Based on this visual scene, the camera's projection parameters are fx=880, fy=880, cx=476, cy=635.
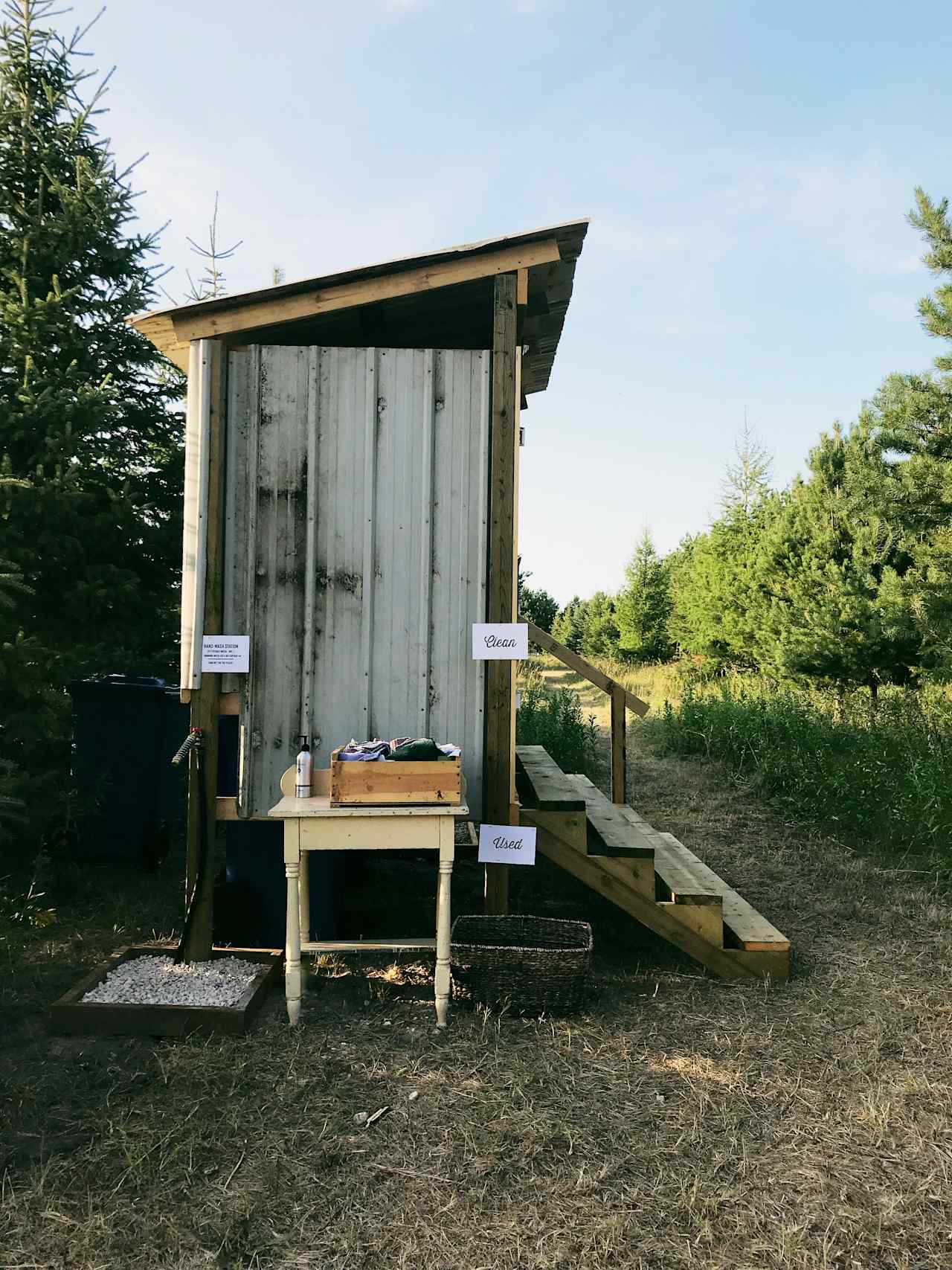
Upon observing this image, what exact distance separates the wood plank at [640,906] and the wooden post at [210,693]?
1.60 m

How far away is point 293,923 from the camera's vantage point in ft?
11.9

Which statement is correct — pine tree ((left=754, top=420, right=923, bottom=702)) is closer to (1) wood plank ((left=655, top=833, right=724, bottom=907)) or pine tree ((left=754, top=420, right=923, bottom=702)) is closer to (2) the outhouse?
(1) wood plank ((left=655, top=833, right=724, bottom=907))

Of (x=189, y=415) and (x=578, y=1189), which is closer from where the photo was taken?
(x=578, y=1189)

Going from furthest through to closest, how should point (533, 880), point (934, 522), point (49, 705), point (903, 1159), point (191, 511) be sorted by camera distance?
point (934, 522) < point (533, 880) < point (49, 705) < point (191, 511) < point (903, 1159)

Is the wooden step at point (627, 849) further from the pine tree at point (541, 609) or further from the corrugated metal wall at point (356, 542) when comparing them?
the pine tree at point (541, 609)

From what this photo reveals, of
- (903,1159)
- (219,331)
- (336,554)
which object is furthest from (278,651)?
(903,1159)

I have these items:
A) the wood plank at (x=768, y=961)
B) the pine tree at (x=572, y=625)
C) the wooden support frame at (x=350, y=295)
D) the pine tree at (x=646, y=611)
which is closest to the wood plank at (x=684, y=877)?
the wood plank at (x=768, y=961)

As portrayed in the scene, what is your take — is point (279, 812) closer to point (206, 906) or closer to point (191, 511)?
point (206, 906)

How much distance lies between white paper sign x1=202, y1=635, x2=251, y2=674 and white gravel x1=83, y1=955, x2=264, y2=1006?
4.52 feet

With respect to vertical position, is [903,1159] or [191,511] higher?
[191,511]

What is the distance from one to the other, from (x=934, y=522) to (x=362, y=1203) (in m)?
8.98

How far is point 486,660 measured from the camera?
4305mm

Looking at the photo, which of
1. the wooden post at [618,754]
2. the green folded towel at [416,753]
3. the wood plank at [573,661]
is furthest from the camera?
the wooden post at [618,754]

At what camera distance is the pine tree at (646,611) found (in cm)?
2452
